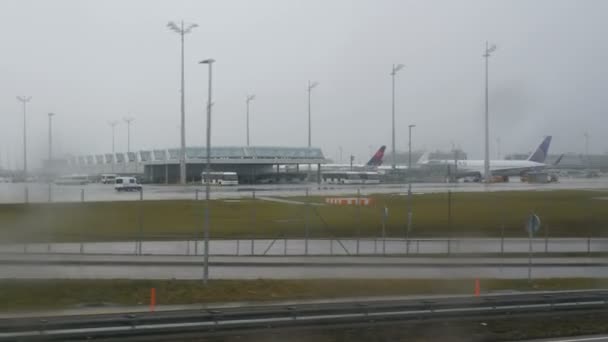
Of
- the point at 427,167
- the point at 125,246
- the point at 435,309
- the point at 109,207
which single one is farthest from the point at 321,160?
the point at 435,309

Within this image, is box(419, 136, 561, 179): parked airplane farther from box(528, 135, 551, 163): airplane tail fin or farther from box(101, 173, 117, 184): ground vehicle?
box(101, 173, 117, 184): ground vehicle

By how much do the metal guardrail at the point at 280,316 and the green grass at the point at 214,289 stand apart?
4.46m

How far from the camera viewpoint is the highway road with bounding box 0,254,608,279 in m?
22.3

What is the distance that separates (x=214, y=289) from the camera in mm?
19656

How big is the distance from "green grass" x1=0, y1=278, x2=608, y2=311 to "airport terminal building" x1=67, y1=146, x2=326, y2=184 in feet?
239

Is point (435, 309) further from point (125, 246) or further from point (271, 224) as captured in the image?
point (271, 224)

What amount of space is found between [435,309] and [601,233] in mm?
28187

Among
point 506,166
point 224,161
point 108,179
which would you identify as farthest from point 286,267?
point 506,166

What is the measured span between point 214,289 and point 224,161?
77359 mm

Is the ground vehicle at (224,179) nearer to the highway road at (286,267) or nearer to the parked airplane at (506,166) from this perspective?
the parked airplane at (506,166)

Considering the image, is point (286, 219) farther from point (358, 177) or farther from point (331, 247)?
point (358, 177)

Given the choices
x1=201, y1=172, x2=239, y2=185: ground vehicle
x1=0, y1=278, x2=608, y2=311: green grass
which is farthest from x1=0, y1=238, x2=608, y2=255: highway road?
x1=201, y1=172, x2=239, y2=185: ground vehicle

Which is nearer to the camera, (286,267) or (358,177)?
(286,267)

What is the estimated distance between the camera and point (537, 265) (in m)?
27.5
